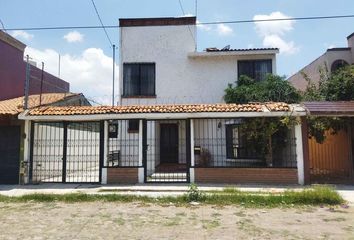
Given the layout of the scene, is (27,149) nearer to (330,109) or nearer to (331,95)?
(330,109)

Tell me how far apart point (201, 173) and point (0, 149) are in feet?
26.5

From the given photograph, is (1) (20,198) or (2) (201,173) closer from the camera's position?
(1) (20,198)

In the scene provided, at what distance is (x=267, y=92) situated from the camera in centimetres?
1650

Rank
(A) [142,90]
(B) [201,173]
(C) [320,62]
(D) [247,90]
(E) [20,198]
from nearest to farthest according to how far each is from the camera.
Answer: (E) [20,198], (B) [201,173], (D) [247,90], (A) [142,90], (C) [320,62]

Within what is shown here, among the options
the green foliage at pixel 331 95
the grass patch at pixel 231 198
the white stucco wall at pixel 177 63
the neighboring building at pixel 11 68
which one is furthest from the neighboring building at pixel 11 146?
the green foliage at pixel 331 95

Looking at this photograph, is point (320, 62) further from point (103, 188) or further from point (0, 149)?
point (0, 149)

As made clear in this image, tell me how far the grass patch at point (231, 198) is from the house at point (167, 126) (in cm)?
245

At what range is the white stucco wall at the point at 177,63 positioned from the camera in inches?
746

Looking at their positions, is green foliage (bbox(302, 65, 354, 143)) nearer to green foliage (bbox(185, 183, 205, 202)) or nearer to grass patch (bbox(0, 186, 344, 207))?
grass patch (bbox(0, 186, 344, 207))

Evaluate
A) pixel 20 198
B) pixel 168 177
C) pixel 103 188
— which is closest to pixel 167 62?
pixel 168 177

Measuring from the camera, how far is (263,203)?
10008 millimetres

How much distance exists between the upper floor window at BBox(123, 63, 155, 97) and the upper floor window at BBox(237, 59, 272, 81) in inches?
195

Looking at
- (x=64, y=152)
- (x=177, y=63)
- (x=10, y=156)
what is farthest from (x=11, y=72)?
(x=64, y=152)

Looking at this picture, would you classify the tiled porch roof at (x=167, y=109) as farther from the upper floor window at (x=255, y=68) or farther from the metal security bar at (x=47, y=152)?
the upper floor window at (x=255, y=68)
